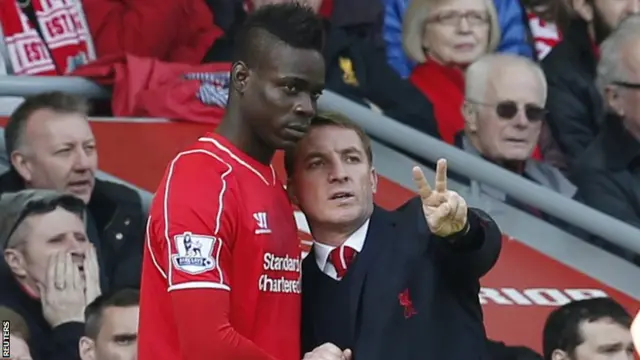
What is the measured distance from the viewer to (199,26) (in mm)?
6090

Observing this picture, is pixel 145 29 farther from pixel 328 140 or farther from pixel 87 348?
pixel 328 140

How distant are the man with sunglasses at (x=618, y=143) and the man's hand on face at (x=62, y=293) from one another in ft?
6.26

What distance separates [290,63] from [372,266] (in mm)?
505

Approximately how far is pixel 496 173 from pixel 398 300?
6.54 ft

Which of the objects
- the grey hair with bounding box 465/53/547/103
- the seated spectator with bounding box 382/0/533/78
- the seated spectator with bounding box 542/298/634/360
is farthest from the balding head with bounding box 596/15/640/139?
the seated spectator with bounding box 542/298/634/360

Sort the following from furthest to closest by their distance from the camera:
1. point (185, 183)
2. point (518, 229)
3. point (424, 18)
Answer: point (424, 18) < point (518, 229) < point (185, 183)

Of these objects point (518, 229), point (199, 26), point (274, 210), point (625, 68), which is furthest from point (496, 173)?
point (274, 210)

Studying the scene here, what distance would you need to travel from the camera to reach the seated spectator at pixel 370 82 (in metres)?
5.98

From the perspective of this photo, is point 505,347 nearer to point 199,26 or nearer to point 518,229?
point 518,229

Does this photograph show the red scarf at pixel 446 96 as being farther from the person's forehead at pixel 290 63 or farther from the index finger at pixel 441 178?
the index finger at pixel 441 178

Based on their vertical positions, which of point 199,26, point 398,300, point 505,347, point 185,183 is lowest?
point 505,347

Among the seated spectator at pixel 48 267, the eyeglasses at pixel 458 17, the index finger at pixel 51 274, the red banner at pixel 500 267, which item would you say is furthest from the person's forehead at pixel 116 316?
the eyeglasses at pixel 458 17

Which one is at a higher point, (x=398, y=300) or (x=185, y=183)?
(x=185, y=183)

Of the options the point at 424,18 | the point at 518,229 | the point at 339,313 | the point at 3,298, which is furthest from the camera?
the point at 424,18
